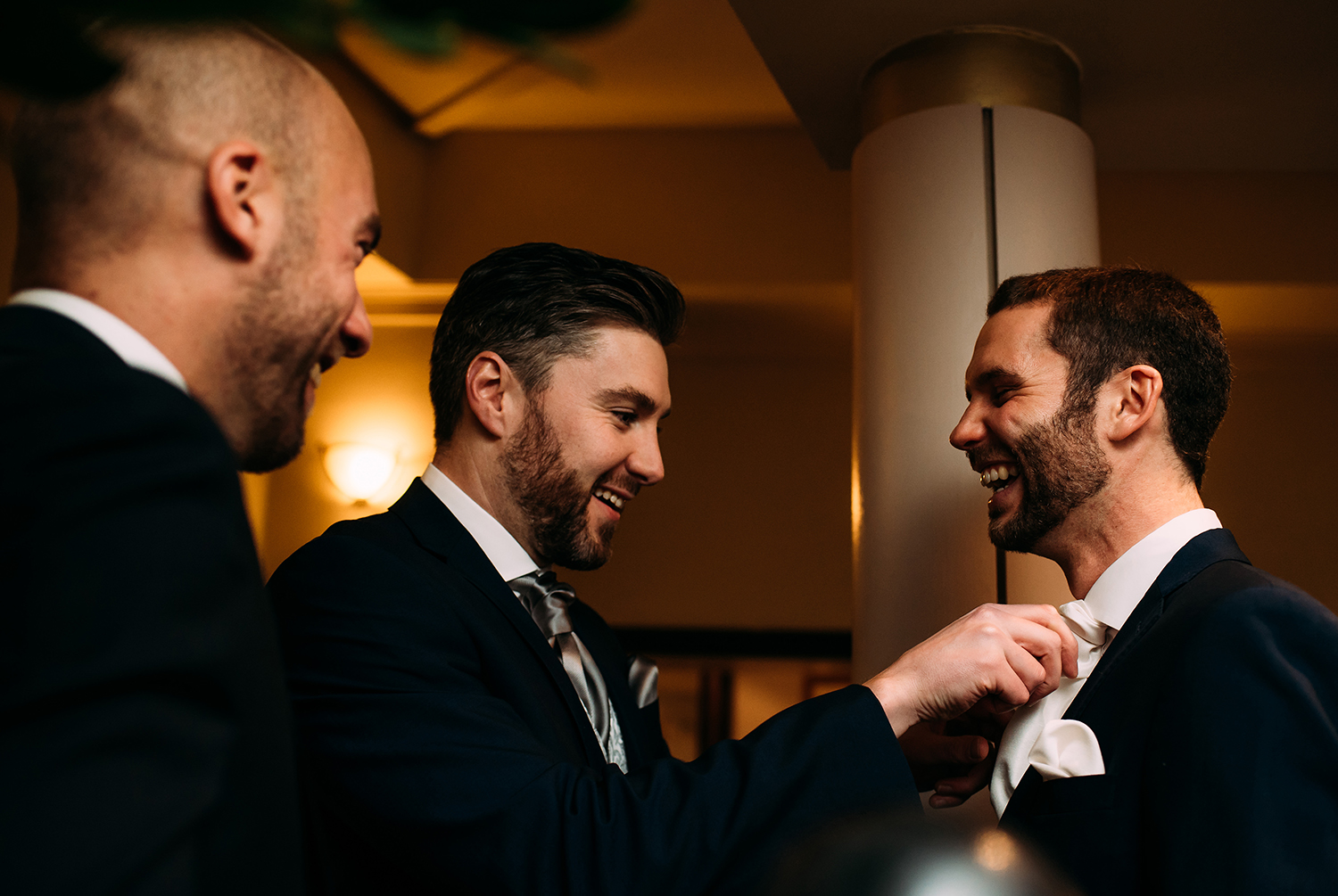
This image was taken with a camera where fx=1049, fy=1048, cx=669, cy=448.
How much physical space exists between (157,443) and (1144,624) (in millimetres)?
1159

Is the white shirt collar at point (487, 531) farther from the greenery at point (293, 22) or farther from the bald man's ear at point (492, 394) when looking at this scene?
the greenery at point (293, 22)

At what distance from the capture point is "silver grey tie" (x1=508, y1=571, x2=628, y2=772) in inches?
65.0

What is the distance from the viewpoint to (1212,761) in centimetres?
106

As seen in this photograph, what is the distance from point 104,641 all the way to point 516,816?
656mm

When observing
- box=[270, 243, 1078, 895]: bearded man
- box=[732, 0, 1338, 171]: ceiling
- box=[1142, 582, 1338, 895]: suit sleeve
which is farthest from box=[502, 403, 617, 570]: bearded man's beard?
box=[732, 0, 1338, 171]: ceiling

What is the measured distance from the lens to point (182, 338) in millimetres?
746

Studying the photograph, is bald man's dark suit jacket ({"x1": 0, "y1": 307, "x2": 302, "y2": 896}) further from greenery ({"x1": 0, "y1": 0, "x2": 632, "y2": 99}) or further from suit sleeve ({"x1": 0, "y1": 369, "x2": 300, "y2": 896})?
greenery ({"x1": 0, "y1": 0, "x2": 632, "y2": 99})

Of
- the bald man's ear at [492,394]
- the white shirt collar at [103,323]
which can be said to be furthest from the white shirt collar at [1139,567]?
the white shirt collar at [103,323]

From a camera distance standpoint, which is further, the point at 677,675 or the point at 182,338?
the point at 677,675

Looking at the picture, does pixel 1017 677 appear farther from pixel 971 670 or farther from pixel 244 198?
pixel 244 198

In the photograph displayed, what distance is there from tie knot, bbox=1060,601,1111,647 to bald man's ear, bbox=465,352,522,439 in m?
0.93

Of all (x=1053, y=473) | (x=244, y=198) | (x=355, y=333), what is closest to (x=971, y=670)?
(x=1053, y=473)

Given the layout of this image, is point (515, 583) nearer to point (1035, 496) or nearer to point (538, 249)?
point (538, 249)

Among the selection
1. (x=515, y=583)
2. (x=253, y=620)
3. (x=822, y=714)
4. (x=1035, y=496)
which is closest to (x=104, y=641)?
(x=253, y=620)
